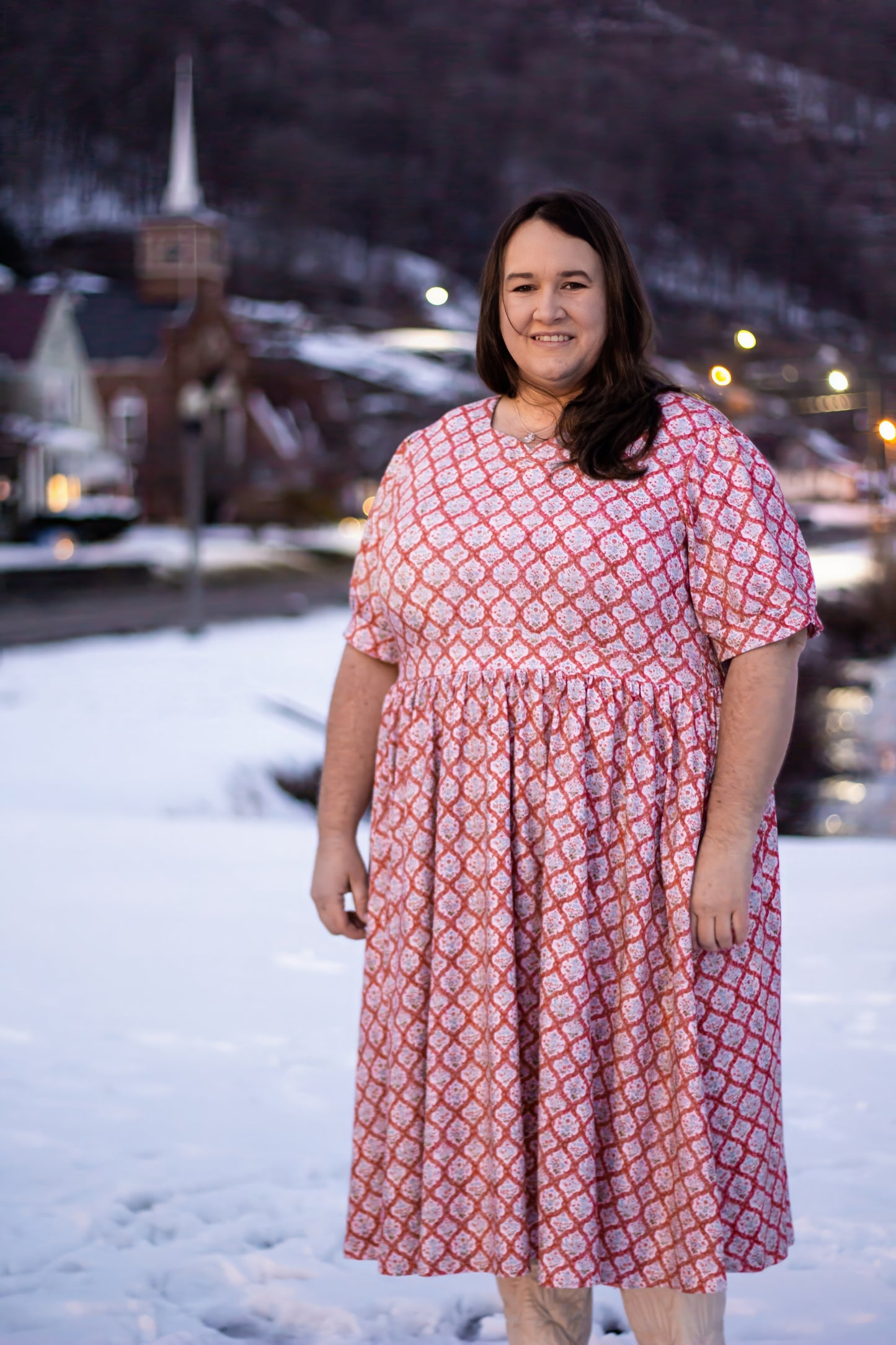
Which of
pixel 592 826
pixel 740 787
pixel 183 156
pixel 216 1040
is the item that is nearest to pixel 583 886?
pixel 592 826

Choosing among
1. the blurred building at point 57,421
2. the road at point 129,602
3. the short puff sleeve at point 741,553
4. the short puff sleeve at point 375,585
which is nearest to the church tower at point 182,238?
the blurred building at point 57,421

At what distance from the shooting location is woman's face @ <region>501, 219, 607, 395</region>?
1.17m

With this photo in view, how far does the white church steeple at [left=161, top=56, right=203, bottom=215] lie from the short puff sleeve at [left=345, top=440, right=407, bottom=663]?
3.15 m

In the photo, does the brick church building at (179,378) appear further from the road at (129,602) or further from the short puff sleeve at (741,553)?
the short puff sleeve at (741,553)

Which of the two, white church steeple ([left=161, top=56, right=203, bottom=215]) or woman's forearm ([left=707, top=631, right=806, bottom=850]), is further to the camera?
white church steeple ([left=161, top=56, right=203, bottom=215])

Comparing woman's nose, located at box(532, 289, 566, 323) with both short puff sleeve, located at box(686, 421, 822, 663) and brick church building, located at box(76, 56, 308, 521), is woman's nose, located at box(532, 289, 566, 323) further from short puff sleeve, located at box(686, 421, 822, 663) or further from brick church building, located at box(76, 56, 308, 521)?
brick church building, located at box(76, 56, 308, 521)

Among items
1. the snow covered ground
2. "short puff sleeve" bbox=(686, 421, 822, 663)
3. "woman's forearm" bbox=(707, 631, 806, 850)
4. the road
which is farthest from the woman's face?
the road

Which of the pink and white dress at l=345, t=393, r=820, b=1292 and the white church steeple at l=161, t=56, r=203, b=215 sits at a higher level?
the white church steeple at l=161, t=56, r=203, b=215

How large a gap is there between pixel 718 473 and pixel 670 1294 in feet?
2.36

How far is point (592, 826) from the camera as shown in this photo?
1.15m

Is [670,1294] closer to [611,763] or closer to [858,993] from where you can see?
[611,763]

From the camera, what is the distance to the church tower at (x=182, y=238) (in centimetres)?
411

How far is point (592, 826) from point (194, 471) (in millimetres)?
3283

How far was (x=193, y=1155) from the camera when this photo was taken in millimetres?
2074
